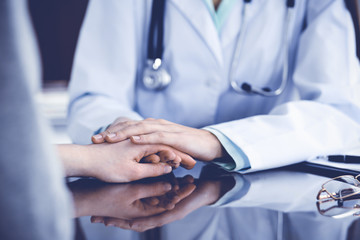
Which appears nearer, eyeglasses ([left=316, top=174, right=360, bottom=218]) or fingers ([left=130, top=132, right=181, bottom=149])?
eyeglasses ([left=316, top=174, right=360, bottom=218])

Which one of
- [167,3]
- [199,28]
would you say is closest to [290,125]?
[199,28]

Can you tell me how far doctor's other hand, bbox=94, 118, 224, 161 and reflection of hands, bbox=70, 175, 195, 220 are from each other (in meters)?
0.10

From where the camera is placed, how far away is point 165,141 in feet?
2.32

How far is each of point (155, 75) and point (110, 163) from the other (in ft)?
1.53

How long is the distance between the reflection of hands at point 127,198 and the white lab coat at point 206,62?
333 mm

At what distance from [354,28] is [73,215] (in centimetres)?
94

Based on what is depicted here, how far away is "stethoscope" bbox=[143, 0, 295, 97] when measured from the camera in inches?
41.3

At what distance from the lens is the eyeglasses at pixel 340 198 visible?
469 millimetres

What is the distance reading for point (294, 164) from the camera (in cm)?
79

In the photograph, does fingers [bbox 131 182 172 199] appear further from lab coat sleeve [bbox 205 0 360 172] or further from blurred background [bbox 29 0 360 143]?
blurred background [bbox 29 0 360 143]

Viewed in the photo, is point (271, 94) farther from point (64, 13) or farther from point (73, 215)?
point (64, 13)

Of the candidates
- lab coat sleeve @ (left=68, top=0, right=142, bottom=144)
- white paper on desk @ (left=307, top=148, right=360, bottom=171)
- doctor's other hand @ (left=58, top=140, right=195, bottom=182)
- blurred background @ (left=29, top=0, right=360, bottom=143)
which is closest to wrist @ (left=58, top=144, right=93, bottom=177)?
doctor's other hand @ (left=58, top=140, right=195, bottom=182)

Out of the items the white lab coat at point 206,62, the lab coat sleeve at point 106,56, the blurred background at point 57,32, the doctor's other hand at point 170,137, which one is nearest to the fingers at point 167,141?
the doctor's other hand at point 170,137

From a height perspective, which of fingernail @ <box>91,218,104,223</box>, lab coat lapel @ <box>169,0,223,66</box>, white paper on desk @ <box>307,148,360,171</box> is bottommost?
white paper on desk @ <box>307,148,360,171</box>
